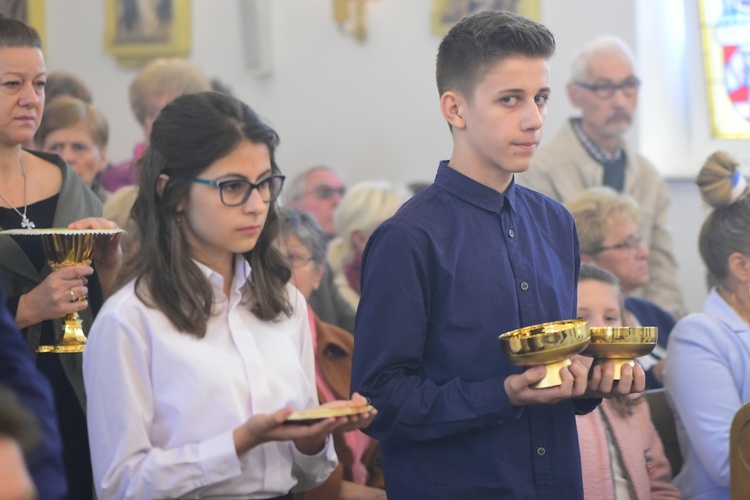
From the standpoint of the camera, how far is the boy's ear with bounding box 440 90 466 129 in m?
2.43

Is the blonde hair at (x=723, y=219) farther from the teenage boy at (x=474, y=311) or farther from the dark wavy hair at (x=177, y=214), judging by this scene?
the dark wavy hair at (x=177, y=214)

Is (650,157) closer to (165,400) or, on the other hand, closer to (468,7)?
(468,7)

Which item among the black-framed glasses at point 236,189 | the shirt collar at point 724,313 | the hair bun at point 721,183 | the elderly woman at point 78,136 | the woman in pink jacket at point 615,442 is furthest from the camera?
the elderly woman at point 78,136

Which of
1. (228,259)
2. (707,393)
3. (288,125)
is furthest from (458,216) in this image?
(288,125)

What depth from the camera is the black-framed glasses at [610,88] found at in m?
6.06

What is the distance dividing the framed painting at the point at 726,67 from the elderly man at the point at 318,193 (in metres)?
2.44

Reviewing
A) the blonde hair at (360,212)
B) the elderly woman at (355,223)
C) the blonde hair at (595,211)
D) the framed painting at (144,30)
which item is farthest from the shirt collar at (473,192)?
the framed painting at (144,30)

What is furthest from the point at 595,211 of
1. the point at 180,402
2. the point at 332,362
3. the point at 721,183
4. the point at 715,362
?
the point at 180,402

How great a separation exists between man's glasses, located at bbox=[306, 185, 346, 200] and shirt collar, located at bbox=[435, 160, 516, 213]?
338cm

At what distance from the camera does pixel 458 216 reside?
238 centimetres

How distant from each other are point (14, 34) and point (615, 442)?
94.8 inches

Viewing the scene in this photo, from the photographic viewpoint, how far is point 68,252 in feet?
8.66

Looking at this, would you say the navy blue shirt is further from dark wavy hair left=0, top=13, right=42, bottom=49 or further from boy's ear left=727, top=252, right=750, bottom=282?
boy's ear left=727, top=252, right=750, bottom=282

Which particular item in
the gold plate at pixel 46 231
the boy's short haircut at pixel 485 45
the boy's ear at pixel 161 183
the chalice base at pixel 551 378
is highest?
the boy's short haircut at pixel 485 45
